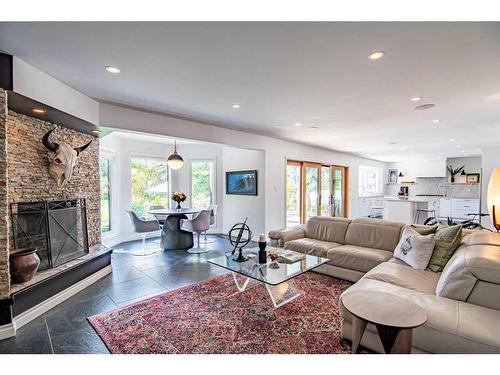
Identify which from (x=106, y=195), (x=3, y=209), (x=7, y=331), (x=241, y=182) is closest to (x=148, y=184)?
(x=106, y=195)

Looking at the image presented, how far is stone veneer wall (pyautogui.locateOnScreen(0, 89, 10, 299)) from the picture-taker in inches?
87.1

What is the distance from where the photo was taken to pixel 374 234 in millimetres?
3752

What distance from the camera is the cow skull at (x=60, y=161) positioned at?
10.3 ft

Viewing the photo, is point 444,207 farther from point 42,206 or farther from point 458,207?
point 42,206

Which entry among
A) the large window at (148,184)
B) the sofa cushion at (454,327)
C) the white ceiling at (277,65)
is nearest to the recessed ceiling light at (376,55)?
the white ceiling at (277,65)

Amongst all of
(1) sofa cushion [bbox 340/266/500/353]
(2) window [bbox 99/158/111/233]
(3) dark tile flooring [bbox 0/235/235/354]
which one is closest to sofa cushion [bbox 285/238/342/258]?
(3) dark tile flooring [bbox 0/235/235/354]

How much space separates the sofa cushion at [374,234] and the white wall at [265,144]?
224 centimetres

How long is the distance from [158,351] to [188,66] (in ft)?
8.21

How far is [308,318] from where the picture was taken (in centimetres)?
248

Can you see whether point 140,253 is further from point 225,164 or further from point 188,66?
point 188,66

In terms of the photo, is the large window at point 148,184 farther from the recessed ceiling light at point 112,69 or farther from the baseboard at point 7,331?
the baseboard at point 7,331

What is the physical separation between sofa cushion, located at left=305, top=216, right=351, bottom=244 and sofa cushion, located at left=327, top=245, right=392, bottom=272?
1.70 feet

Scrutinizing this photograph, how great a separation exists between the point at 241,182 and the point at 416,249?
4091 mm
